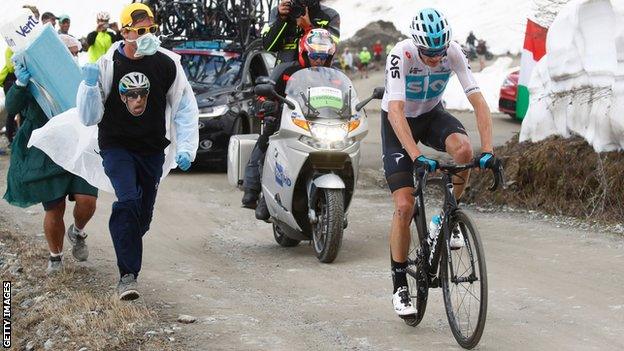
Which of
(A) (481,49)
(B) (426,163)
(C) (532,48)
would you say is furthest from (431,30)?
(A) (481,49)

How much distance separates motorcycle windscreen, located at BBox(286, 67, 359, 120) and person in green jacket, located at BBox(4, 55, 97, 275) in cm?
192

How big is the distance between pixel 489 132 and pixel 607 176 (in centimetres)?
543

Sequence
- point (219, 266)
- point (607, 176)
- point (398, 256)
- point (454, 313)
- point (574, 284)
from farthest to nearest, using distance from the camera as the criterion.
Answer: point (607, 176) < point (219, 266) < point (574, 284) < point (398, 256) < point (454, 313)

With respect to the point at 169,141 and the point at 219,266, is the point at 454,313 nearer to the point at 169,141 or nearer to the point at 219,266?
the point at 169,141

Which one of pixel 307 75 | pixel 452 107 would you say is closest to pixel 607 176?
pixel 307 75

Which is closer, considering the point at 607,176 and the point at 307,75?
the point at 307,75

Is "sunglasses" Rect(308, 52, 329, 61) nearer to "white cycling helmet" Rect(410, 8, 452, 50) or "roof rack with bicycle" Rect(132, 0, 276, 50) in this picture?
"white cycling helmet" Rect(410, 8, 452, 50)

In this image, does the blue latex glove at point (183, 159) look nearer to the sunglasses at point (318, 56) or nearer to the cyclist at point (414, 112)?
the cyclist at point (414, 112)

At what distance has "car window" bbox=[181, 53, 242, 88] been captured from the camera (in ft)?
59.6

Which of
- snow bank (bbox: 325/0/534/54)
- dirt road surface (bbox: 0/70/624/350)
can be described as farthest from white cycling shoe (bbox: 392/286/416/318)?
snow bank (bbox: 325/0/534/54)

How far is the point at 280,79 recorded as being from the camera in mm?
11344

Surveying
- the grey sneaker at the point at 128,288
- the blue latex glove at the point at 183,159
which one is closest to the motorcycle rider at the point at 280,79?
the blue latex glove at the point at 183,159

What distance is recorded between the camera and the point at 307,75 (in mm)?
10836

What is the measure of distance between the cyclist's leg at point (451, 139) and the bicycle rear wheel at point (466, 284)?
696mm
